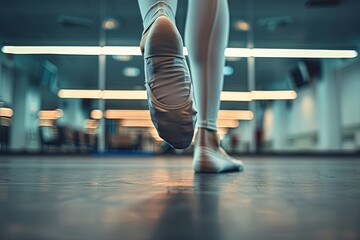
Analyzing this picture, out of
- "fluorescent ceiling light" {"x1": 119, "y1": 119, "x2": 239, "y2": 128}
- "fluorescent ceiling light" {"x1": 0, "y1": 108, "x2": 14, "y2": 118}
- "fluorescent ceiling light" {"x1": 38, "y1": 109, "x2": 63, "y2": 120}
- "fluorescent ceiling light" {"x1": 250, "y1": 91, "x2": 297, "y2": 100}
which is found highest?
"fluorescent ceiling light" {"x1": 250, "y1": 91, "x2": 297, "y2": 100}

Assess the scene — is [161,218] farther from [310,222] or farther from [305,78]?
[305,78]

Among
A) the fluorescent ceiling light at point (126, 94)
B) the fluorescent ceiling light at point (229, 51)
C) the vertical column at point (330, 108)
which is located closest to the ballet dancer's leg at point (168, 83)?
the fluorescent ceiling light at point (229, 51)

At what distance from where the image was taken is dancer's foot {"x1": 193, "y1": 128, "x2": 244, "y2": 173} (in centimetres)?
78

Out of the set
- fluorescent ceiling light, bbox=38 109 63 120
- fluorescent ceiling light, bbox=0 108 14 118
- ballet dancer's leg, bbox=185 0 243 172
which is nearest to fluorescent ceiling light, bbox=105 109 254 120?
Answer: fluorescent ceiling light, bbox=38 109 63 120

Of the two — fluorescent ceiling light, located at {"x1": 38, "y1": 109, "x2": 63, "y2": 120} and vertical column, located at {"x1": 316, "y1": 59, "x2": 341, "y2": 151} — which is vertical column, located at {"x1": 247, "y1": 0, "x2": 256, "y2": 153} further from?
fluorescent ceiling light, located at {"x1": 38, "y1": 109, "x2": 63, "y2": 120}

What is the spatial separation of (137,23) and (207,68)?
5440mm

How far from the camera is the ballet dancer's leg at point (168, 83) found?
1.83ft

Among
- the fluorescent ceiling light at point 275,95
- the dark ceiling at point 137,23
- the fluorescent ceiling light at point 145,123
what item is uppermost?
the dark ceiling at point 137,23

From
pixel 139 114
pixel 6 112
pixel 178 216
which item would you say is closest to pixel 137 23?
pixel 6 112

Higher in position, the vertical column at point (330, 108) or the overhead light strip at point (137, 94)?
the overhead light strip at point (137, 94)

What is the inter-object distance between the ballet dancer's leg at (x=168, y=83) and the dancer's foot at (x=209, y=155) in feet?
0.66

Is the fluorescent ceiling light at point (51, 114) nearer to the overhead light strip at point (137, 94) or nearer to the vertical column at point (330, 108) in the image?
the overhead light strip at point (137, 94)

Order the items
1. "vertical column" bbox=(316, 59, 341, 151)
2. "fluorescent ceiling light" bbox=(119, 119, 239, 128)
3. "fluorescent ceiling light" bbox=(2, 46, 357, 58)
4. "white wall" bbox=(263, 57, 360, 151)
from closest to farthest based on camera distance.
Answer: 1. "fluorescent ceiling light" bbox=(2, 46, 357, 58)
2. "white wall" bbox=(263, 57, 360, 151)
3. "vertical column" bbox=(316, 59, 341, 151)
4. "fluorescent ceiling light" bbox=(119, 119, 239, 128)

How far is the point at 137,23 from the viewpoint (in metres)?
6.03
